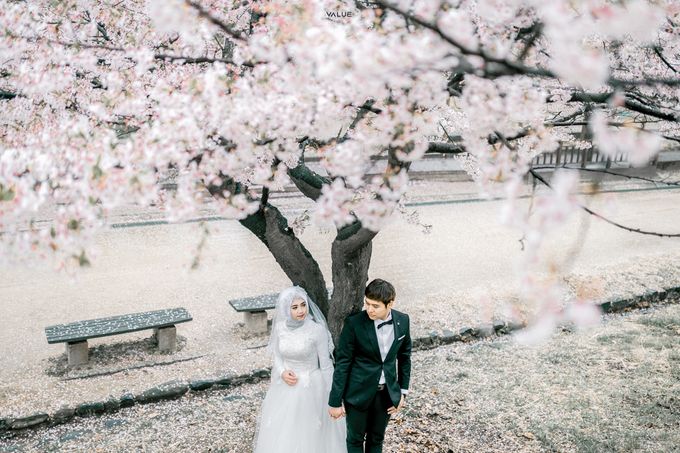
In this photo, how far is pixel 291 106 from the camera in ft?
9.68

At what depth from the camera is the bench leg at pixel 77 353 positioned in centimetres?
647

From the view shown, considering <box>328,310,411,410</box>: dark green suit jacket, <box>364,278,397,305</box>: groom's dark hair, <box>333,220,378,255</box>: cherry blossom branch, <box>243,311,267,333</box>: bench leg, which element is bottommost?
<box>243,311,267,333</box>: bench leg

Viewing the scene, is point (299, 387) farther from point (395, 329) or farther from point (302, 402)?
point (395, 329)

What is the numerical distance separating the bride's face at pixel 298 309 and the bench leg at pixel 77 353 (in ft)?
11.0

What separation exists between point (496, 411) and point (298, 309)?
2583 mm

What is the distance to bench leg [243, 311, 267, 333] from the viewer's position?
752 centimetres

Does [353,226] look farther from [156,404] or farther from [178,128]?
[156,404]

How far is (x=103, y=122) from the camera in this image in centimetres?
400

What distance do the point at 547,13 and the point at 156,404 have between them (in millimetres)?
5223

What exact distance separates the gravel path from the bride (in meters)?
0.73

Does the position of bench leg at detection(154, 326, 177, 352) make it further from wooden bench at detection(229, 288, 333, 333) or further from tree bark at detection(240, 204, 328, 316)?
tree bark at detection(240, 204, 328, 316)

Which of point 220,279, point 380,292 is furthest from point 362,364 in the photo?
point 220,279

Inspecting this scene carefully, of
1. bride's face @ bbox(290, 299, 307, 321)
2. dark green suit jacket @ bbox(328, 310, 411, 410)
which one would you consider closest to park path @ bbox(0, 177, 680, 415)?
bride's face @ bbox(290, 299, 307, 321)

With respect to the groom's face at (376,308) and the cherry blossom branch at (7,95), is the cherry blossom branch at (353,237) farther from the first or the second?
the cherry blossom branch at (7,95)
